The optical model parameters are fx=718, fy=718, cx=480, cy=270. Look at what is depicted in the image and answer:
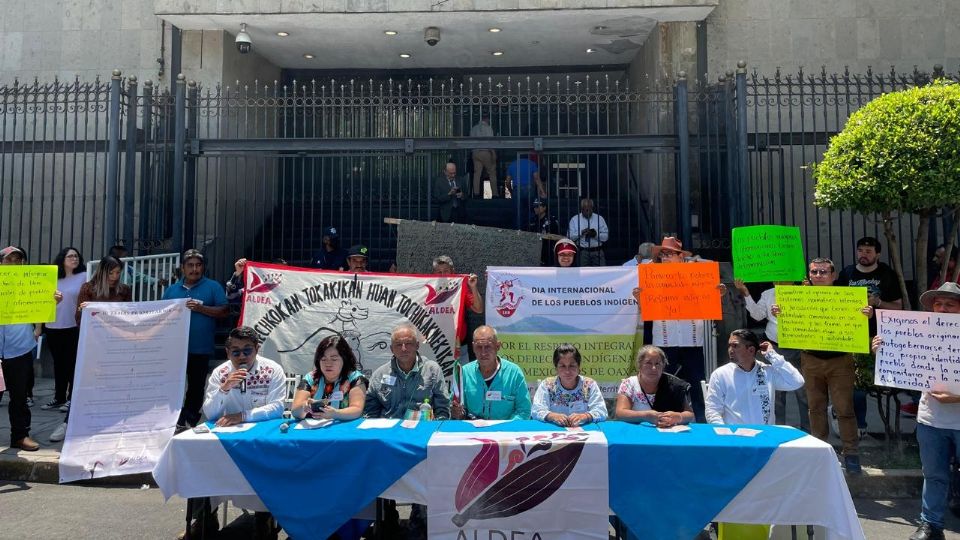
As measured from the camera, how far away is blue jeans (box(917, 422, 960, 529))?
493cm

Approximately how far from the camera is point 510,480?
166 inches

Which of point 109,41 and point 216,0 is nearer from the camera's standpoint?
point 216,0

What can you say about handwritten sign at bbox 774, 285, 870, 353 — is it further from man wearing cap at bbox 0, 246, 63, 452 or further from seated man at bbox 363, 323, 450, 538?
man wearing cap at bbox 0, 246, 63, 452

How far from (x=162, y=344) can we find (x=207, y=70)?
7963 mm

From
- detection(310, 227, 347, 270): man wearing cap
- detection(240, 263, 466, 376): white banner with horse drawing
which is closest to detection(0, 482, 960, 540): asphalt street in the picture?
detection(240, 263, 466, 376): white banner with horse drawing

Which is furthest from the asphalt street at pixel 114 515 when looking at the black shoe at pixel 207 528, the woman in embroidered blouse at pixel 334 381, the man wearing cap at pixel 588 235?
the man wearing cap at pixel 588 235

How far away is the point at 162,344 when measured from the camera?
6367 millimetres

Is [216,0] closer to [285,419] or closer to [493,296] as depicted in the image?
[493,296]

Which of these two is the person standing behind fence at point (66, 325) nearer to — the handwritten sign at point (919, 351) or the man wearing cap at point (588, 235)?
the man wearing cap at point (588, 235)

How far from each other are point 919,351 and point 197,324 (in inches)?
247

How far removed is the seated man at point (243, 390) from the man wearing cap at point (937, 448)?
14.8 feet

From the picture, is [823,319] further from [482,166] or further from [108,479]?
[482,166]

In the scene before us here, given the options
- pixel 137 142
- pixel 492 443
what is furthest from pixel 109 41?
pixel 492 443

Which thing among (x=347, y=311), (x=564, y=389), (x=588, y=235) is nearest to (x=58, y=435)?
(x=347, y=311)
